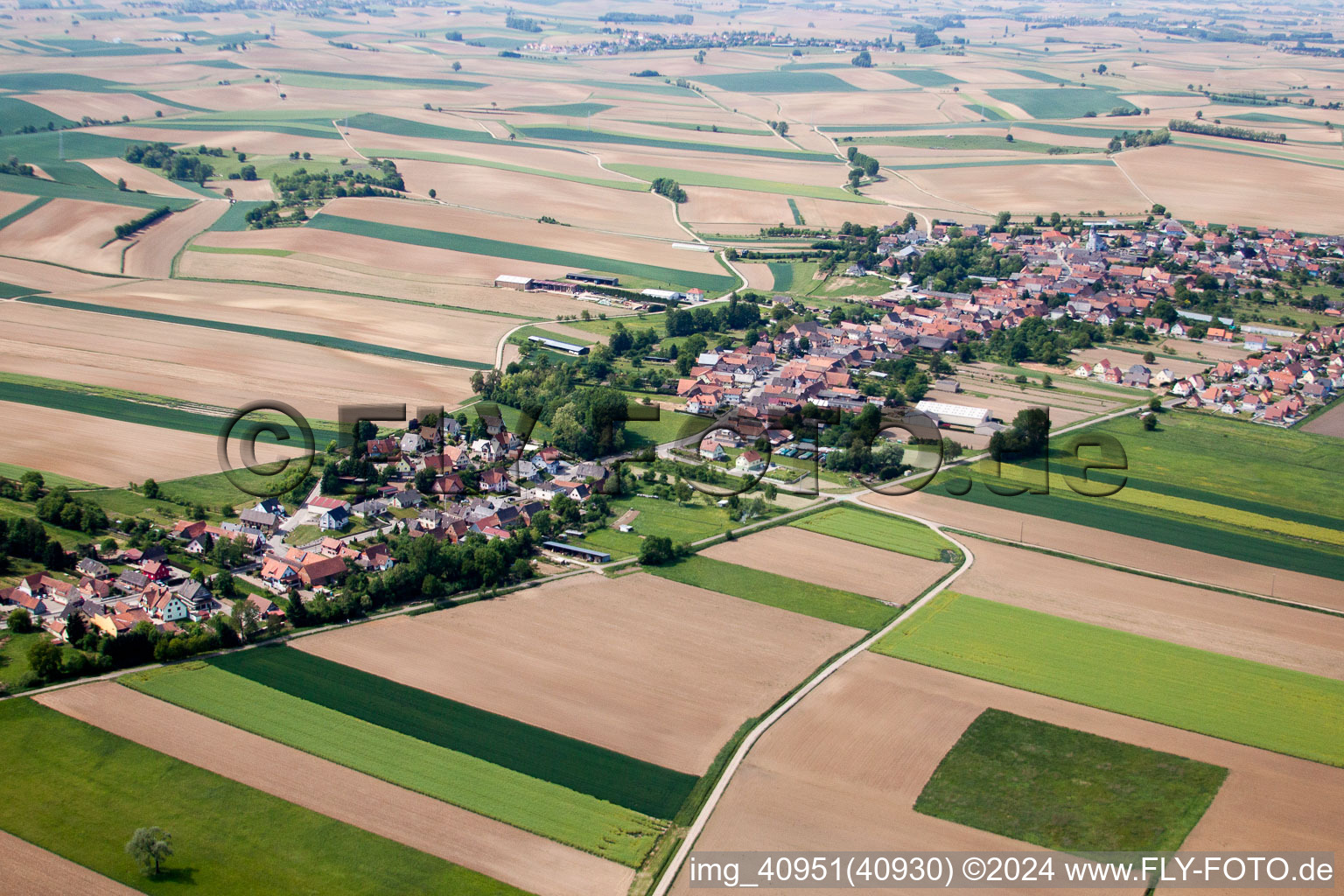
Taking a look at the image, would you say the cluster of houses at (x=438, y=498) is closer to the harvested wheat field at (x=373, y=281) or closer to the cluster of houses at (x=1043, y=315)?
the cluster of houses at (x=1043, y=315)

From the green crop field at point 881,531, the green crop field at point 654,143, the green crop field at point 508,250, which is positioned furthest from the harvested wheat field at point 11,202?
the green crop field at point 881,531

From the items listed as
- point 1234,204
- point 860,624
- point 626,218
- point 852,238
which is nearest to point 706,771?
point 860,624

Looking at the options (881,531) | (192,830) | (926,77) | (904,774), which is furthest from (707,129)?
(192,830)

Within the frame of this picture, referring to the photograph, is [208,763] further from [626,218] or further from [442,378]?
[626,218]

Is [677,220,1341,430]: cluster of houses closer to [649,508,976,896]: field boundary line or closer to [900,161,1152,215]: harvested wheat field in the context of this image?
[900,161,1152,215]: harvested wheat field

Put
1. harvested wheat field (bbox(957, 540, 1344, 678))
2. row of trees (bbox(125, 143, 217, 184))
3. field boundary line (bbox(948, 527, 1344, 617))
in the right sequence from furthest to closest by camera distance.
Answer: row of trees (bbox(125, 143, 217, 184)) → field boundary line (bbox(948, 527, 1344, 617)) → harvested wheat field (bbox(957, 540, 1344, 678))

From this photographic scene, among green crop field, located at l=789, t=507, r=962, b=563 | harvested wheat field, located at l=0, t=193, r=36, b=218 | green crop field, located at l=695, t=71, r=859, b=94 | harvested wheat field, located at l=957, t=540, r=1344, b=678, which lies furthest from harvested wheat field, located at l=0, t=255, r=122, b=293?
green crop field, located at l=695, t=71, r=859, b=94
